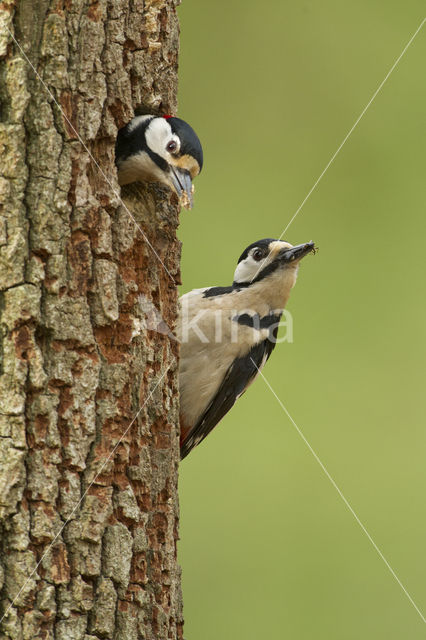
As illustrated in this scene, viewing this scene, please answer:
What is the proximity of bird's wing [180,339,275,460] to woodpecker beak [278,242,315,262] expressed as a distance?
0.33 m

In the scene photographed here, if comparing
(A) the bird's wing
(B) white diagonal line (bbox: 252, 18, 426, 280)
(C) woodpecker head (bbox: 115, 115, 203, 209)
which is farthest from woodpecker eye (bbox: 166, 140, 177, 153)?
(B) white diagonal line (bbox: 252, 18, 426, 280)

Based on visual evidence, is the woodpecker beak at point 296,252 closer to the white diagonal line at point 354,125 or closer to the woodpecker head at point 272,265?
the woodpecker head at point 272,265

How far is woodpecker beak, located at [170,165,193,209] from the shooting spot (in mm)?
2240

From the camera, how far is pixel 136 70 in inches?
81.4

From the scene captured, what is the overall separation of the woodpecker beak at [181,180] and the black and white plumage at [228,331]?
0.85 meters

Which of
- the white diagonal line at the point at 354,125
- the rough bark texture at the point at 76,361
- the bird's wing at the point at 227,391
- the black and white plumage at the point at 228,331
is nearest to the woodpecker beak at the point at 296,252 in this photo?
the black and white plumage at the point at 228,331

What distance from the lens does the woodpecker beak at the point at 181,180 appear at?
2240 millimetres

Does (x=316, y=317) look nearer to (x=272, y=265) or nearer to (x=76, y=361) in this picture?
(x=272, y=265)

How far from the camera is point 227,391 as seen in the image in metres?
3.16

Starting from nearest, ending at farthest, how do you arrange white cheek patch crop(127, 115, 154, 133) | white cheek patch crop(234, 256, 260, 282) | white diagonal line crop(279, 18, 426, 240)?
white cheek patch crop(127, 115, 154, 133) < white cheek patch crop(234, 256, 260, 282) < white diagonal line crop(279, 18, 426, 240)

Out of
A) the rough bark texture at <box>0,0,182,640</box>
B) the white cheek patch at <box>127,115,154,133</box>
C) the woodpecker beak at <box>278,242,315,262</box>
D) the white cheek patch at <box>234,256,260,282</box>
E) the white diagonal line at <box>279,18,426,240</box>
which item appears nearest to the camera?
the rough bark texture at <box>0,0,182,640</box>

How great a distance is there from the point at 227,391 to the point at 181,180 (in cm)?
111

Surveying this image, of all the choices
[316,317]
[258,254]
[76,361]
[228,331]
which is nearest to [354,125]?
[316,317]

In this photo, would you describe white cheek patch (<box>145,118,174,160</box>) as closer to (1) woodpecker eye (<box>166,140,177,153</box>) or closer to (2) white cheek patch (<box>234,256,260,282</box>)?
(1) woodpecker eye (<box>166,140,177,153</box>)
